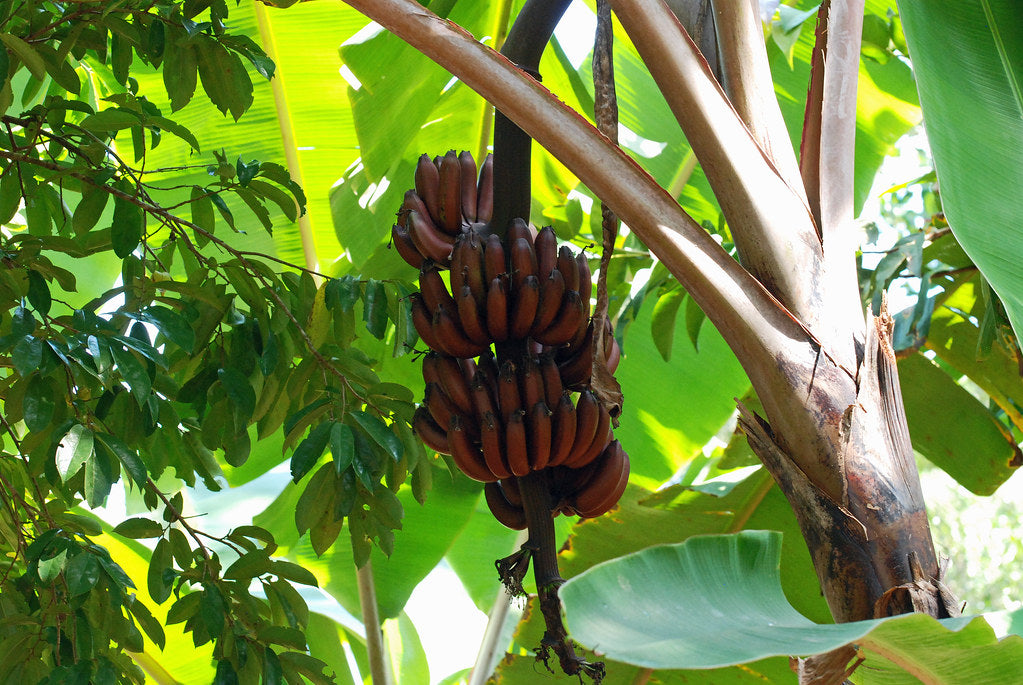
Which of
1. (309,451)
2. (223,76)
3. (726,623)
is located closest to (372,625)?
(309,451)

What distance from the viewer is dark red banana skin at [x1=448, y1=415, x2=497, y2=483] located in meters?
0.92

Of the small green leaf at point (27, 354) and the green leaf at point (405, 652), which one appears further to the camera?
the green leaf at point (405, 652)

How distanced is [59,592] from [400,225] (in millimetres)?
554

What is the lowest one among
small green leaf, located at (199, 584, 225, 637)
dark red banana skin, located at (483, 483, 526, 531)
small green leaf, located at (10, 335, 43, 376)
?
small green leaf, located at (199, 584, 225, 637)

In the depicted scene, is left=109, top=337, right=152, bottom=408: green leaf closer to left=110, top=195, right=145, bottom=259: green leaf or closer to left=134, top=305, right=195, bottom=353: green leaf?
left=134, top=305, right=195, bottom=353: green leaf

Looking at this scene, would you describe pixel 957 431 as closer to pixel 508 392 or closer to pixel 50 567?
pixel 508 392

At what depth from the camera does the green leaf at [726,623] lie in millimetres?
396

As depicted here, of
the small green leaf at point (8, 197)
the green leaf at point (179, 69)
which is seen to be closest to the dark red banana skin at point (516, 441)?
the green leaf at point (179, 69)

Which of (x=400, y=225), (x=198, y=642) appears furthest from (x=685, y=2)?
(x=198, y=642)

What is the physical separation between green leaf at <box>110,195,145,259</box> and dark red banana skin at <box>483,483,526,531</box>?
483 mm

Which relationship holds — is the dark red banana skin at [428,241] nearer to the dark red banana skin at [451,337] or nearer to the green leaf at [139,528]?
the dark red banana skin at [451,337]

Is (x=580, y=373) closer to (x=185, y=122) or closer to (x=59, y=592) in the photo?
(x=59, y=592)

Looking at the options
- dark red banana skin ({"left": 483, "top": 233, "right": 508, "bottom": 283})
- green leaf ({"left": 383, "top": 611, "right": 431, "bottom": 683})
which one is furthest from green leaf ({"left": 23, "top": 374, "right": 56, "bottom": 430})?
green leaf ({"left": 383, "top": 611, "right": 431, "bottom": 683})

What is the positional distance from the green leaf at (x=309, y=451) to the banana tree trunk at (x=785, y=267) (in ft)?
1.37
